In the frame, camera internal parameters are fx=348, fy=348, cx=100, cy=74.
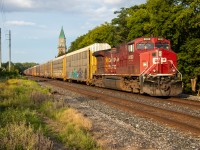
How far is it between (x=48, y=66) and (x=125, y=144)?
6114 centimetres

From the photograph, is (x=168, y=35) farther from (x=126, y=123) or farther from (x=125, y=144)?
(x=125, y=144)

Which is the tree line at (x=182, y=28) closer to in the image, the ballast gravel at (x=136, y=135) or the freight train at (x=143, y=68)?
the freight train at (x=143, y=68)

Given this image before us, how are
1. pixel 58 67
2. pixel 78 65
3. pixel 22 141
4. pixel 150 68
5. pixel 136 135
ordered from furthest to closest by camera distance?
1. pixel 58 67
2. pixel 78 65
3. pixel 150 68
4. pixel 136 135
5. pixel 22 141

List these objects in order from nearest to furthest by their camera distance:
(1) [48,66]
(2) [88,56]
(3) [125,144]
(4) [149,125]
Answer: (3) [125,144] → (4) [149,125] → (2) [88,56] → (1) [48,66]

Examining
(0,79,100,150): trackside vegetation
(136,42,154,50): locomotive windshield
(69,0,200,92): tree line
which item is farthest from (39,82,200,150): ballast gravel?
(69,0,200,92): tree line

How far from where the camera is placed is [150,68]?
21.7 m

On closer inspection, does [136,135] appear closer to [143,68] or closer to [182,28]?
[143,68]

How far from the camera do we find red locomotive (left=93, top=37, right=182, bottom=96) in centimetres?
2103

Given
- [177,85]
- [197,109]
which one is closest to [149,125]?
[197,109]

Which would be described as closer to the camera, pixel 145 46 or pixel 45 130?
pixel 45 130

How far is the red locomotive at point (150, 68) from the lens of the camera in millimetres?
21031

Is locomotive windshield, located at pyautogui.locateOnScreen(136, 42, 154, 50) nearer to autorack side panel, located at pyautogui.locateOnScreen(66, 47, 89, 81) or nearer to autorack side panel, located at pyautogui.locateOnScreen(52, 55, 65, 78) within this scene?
autorack side panel, located at pyautogui.locateOnScreen(66, 47, 89, 81)

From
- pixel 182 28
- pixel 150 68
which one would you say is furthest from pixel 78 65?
pixel 150 68

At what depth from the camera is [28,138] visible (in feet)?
24.6
